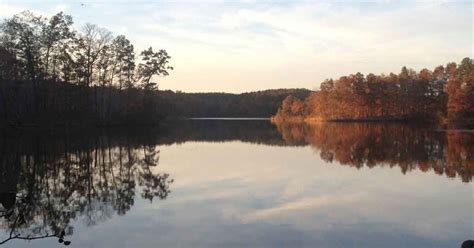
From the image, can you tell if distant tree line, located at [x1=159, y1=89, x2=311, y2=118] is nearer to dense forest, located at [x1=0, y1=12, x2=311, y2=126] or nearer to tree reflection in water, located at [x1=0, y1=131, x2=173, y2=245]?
dense forest, located at [x1=0, y1=12, x2=311, y2=126]

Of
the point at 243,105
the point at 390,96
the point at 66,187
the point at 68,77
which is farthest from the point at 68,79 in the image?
the point at 243,105

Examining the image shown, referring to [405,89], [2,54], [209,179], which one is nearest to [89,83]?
[2,54]

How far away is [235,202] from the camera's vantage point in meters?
11.6

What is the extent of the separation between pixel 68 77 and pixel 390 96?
6704 cm

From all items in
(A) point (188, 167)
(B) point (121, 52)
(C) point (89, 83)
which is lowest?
(A) point (188, 167)

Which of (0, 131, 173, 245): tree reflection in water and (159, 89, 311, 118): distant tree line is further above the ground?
(159, 89, 311, 118): distant tree line

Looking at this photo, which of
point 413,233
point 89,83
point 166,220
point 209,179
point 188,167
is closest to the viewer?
point 413,233

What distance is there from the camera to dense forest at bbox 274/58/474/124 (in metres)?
89.7

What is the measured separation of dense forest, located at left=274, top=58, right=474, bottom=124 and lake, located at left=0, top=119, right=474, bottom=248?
73.5m

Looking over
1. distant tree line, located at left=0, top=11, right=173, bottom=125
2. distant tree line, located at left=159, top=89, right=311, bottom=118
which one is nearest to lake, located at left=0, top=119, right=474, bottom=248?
distant tree line, located at left=0, top=11, right=173, bottom=125

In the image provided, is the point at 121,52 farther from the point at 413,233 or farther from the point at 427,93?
the point at 427,93

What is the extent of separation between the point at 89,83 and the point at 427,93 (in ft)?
218

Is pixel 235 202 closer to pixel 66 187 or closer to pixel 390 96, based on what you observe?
pixel 66 187

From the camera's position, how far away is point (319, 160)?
21.5 m
